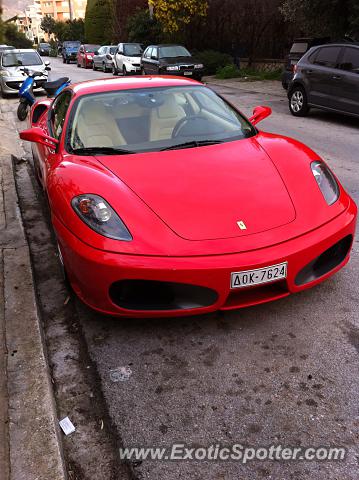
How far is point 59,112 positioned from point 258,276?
109 inches

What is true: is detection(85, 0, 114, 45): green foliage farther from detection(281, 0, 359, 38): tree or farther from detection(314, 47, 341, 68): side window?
detection(314, 47, 341, 68): side window

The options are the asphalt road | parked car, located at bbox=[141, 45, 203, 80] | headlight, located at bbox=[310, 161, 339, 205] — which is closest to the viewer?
the asphalt road

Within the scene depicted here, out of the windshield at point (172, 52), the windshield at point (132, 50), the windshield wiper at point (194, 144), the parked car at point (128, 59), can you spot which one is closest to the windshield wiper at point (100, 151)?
the windshield wiper at point (194, 144)

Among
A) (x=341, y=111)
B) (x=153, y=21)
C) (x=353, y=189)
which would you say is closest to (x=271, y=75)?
(x=341, y=111)

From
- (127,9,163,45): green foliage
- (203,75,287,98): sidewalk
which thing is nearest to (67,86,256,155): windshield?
(203,75,287,98): sidewalk

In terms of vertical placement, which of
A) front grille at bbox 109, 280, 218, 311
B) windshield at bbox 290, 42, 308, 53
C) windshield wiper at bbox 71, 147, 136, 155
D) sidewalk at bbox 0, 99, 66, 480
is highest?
windshield at bbox 290, 42, 308, 53

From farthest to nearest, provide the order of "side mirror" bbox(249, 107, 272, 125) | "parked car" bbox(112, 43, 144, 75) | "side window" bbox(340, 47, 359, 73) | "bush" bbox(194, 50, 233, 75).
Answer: "bush" bbox(194, 50, 233, 75)
"parked car" bbox(112, 43, 144, 75)
"side window" bbox(340, 47, 359, 73)
"side mirror" bbox(249, 107, 272, 125)

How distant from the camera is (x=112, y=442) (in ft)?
6.98

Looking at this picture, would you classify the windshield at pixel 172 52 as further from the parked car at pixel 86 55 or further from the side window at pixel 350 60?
the parked car at pixel 86 55

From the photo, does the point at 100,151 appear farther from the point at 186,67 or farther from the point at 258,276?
the point at 186,67

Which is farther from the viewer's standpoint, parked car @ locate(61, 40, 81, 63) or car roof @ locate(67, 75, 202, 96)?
parked car @ locate(61, 40, 81, 63)

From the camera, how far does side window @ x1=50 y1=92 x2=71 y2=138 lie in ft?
13.3

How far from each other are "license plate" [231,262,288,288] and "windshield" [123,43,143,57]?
21449mm

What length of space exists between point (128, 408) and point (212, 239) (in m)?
0.99
